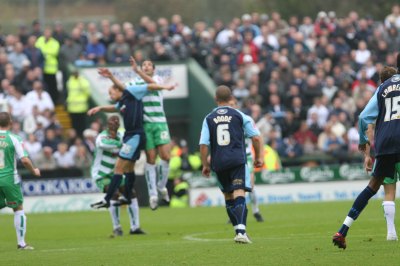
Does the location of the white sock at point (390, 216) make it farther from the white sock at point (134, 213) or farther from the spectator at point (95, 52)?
the spectator at point (95, 52)

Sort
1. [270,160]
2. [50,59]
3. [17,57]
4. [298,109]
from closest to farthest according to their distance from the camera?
[270,160] → [17,57] → [50,59] → [298,109]

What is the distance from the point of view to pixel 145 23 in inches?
1446

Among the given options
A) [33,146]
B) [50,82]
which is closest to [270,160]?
[33,146]

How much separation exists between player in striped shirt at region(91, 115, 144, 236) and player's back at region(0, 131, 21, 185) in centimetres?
328

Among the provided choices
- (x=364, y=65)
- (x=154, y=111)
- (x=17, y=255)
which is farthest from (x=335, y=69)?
(x=17, y=255)

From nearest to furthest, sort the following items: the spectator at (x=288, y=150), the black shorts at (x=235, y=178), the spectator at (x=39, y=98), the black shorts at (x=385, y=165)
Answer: the black shorts at (x=385, y=165), the black shorts at (x=235, y=178), the spectator at (x=39, y=98), the spectator at (x=288, y=150)

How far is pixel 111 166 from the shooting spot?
20.2 m

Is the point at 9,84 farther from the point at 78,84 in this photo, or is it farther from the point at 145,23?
the point at 145,23

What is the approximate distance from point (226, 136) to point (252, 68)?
20412 millimetres

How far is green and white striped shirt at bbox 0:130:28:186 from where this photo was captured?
54.4 feet

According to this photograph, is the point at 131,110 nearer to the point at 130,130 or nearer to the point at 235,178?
the point at 130,130

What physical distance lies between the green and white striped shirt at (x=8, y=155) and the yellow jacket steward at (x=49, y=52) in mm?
17164

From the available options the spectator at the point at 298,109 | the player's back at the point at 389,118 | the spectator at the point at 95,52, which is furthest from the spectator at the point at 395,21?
the player's back at the point at 389,118

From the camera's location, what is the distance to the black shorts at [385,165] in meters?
14.1
